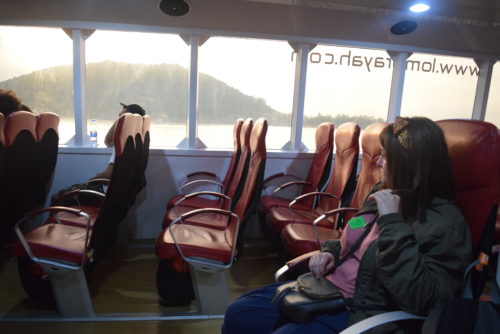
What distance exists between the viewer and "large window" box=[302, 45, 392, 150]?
3.65 meters

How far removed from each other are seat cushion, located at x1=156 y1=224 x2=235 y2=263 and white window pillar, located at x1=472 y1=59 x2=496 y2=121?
12.0ft

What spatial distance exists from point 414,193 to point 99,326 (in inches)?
68.6

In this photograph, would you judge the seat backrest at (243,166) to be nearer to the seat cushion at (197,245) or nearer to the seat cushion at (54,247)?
the seat cushion at (197,245)

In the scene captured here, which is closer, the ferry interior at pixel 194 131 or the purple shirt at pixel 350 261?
the purple shirt at pixel 350 261

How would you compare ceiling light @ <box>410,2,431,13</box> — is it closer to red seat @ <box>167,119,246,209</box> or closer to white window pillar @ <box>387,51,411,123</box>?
white window pillar @ <box>387,51,411,123</box>

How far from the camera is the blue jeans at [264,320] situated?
1100 millimetres

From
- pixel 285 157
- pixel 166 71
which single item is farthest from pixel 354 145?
pixel 166 71

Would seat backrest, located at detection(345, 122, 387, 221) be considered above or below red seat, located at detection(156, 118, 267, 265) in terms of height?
above

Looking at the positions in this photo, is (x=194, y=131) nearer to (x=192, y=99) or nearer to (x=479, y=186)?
(x=192, y=99)

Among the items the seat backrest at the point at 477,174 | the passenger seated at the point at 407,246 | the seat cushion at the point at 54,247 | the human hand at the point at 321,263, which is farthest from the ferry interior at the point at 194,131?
the seat backrest at the point at 477,174

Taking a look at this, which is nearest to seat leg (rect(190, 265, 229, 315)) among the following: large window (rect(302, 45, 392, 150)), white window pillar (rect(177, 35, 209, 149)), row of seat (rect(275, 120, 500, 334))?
row of seat (rect(275, 120, 500, 334))

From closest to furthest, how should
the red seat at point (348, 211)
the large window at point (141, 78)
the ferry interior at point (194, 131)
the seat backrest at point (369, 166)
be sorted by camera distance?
the ferry interior at point (194, 131)
the red seat at point (348, 211)
the seat backrest at point (369, 166)
the large window at point (141, 78)

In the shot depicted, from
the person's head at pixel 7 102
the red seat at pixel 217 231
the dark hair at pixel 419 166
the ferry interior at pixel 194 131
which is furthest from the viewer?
the person's head at pixel 7 102

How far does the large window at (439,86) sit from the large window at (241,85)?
4.68ft
